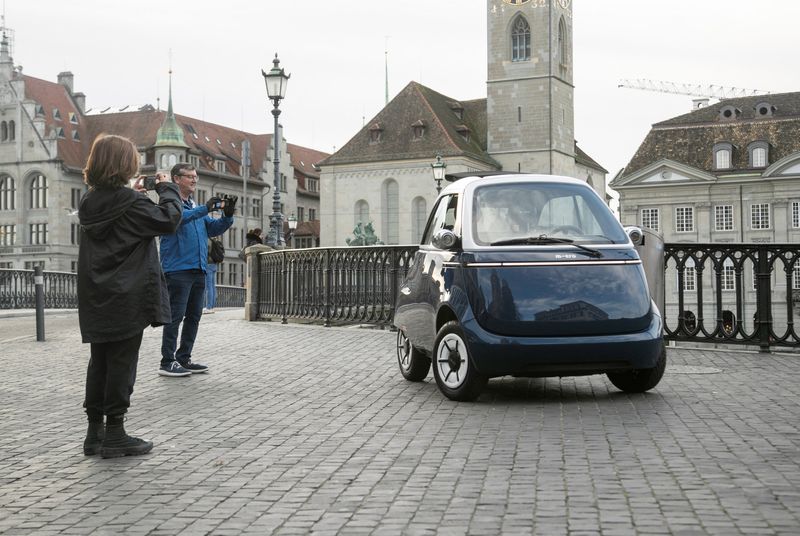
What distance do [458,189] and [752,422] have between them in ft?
10.6

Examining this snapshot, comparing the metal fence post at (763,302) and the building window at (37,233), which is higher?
the building window at (37,233)

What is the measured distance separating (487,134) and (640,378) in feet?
273

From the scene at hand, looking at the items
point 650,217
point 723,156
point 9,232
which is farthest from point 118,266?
point 9,232

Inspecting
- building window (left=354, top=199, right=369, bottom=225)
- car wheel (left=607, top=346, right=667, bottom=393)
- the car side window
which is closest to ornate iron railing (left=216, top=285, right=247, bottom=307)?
building window (left=354, top=199, right=369, bottom=225)

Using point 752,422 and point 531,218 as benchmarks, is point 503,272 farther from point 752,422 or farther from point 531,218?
point 752,422

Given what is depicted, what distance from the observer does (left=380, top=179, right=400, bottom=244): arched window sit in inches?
3457

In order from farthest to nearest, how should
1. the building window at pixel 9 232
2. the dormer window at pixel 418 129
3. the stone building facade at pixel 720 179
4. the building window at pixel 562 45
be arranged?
the building window at pixel 9 232
the building window at pixel 562 45
the dormer window at pixel 418 129
the stone building facade at pixel 720 179

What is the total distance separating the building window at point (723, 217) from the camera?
8344 cm

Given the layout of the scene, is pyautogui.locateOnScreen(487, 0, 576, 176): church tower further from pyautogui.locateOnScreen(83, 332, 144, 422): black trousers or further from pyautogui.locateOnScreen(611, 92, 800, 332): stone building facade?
pyautogui.locateOnScreen(83, 332, 144, 422): black trousers

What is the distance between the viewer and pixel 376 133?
89938 mm

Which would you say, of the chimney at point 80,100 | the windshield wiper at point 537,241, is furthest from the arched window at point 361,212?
the windshield wiper at point 537,241

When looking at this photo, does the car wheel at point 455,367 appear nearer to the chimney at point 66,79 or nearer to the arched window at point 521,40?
the arched window at point 521,40

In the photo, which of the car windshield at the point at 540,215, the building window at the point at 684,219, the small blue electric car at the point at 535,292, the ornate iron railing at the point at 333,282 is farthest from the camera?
the building window at the point at 684,219

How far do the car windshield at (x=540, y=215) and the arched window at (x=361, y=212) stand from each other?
262 ft
